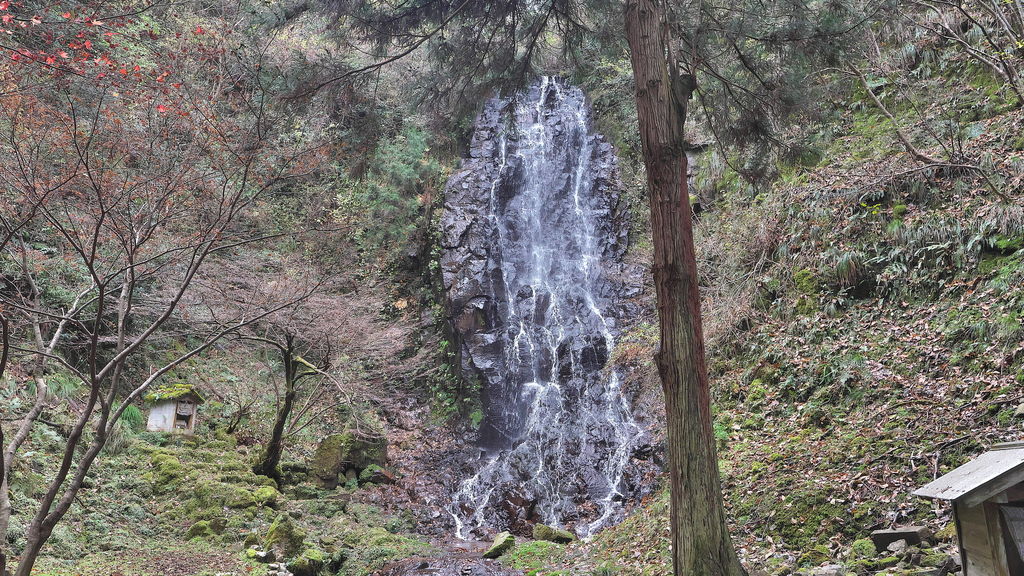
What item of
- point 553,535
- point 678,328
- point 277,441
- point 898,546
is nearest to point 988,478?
point 898,546

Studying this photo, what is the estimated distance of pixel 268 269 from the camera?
40.0 feet

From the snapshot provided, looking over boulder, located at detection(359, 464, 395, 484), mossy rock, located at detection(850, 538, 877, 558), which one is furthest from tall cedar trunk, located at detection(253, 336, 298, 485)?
mossy rock, located at detection(850, 538, 877, 558)

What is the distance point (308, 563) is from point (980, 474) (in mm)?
6936

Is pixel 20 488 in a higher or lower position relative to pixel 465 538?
Answer: higher

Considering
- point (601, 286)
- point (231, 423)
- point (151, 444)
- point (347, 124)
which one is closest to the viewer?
point (347, 124)

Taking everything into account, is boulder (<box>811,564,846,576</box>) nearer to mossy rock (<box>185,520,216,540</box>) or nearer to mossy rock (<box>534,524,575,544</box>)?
mossy rock (<box>534,524,575,544</box>)

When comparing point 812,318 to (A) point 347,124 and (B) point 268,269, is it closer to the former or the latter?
(A) point 347,124

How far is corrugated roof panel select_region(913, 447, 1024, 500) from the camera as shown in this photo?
2488 mm

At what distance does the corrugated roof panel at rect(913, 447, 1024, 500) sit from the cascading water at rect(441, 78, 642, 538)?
6387 mm

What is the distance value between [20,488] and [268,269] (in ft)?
19.3

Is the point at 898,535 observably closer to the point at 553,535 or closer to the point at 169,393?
the point at 553,535

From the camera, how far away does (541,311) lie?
49.6 ft

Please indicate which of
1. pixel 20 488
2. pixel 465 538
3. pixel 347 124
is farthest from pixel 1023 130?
pixel 20 488

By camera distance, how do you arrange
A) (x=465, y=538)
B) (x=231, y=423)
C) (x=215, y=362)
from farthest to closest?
(x=215, y=362) → (x=231, y=423) → (x=465, y=538)
